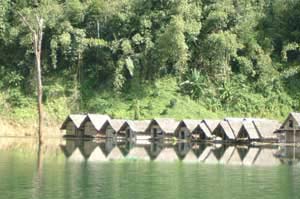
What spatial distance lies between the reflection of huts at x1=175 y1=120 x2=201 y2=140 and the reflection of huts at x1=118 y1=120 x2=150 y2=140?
2860 mm

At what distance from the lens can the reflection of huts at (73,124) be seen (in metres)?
59.1

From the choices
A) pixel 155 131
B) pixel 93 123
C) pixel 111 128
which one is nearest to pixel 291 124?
pixel 155 131

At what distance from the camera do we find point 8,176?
84.1 feet

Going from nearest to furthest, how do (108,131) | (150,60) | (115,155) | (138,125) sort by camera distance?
(115,155)
(138,125)
(108,131)
(150,60)

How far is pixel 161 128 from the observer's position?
5672 centimetres

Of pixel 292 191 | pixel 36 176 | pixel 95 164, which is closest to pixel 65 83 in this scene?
pixel 95 164

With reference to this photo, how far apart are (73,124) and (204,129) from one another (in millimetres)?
12597

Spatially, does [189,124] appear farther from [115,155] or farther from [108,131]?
[115,155]

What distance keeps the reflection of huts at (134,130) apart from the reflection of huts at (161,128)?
0.49 meters

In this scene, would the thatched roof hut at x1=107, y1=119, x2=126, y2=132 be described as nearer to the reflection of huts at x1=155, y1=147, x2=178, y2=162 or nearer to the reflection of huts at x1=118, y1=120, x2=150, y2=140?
the reflection of huts at x1=118, y1=120, x2=150, y2=140

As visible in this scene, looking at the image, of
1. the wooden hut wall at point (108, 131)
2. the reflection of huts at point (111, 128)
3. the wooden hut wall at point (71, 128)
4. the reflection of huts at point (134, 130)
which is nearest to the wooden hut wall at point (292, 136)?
the reflection of huts at point (134, 130)

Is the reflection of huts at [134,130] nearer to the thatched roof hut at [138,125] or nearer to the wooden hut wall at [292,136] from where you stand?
the thatched roof hut at [138,125]

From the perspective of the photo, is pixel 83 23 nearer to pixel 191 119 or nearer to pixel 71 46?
pixel 71 46

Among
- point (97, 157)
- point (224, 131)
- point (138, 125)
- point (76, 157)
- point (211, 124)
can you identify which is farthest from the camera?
point (138, 125)
